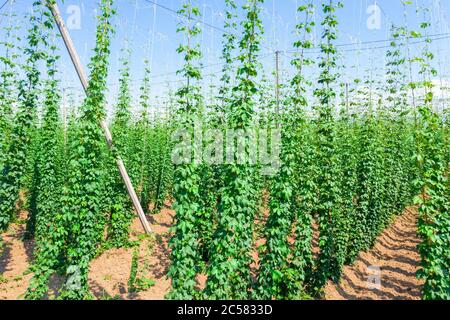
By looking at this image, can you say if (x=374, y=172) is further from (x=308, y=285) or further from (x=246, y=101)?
(x=246, y=101)

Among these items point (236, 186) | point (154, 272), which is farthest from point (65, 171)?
point (236, 186)

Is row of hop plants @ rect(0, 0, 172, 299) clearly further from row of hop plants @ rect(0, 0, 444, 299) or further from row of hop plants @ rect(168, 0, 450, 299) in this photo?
row of hop plants @ rect(168, 0, 450, 299)

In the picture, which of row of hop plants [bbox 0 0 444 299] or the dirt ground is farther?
the dirt ground

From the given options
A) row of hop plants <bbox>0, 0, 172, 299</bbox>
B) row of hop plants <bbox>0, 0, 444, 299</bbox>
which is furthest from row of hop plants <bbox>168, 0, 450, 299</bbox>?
row of hop plants <bbox>0, 0, 172, 299</bbox>

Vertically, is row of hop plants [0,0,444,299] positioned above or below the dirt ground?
above

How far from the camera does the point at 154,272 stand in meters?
9.76

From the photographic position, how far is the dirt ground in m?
8.84

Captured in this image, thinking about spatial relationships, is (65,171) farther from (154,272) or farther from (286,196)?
(286,196)

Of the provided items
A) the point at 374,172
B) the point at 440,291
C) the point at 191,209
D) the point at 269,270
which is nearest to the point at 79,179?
the point at 191,209

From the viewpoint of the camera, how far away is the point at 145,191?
15.4 m

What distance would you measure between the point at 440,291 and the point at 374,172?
17.4 feet

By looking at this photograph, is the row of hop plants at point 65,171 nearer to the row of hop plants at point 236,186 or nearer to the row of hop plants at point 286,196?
the row of hop plants at point 236,186

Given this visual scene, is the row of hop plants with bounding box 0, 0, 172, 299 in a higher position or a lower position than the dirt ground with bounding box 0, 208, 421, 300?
higher

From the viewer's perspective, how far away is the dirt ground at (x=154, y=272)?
8.84m
